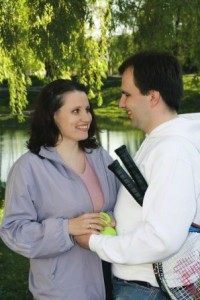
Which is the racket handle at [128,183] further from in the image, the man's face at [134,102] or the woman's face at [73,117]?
the woman's face at [73,117]

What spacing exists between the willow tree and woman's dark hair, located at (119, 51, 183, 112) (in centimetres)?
270

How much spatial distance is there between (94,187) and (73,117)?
11.6 inches

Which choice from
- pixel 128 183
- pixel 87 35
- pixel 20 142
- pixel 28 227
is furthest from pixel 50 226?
pixel 20 142

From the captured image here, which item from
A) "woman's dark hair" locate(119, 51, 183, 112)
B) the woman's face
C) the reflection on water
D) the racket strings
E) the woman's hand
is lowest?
the reflection on water

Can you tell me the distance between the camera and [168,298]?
1681 millimetres

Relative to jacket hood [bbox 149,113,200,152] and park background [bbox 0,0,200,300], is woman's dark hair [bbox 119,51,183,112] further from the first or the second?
park background [bbox 0,0,200,300]

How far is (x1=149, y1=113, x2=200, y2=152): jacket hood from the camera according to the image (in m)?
1.61

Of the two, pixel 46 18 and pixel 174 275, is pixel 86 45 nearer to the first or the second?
pixel 46 18

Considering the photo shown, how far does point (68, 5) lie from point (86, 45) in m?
1.63

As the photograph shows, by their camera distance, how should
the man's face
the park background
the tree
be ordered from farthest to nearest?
1. the park background
2. the tree
3. the man's face

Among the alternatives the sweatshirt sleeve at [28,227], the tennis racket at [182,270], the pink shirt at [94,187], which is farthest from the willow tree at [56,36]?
the tennis racket at [182,270]

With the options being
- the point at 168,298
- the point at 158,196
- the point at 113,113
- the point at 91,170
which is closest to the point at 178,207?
the point at 158,196

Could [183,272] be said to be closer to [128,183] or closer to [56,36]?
[128,183]

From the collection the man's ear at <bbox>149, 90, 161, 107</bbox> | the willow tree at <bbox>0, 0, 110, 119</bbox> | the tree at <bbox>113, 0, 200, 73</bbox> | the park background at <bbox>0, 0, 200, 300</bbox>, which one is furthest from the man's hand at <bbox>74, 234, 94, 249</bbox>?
the willow tree at <bbox>0, 0, 110, 119</bbox>
